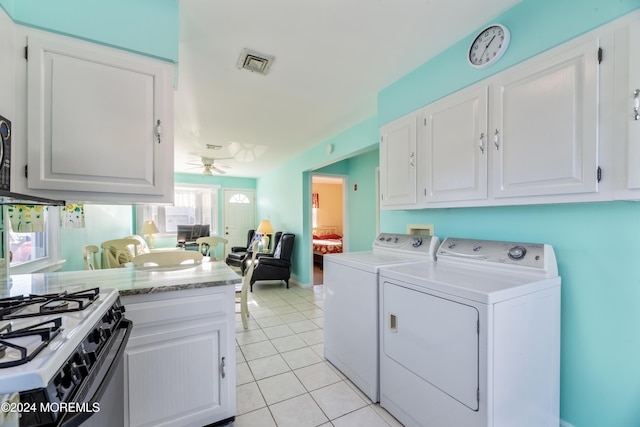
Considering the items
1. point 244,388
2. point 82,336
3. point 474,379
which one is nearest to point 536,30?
point 474,379

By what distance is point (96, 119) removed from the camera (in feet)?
4.52

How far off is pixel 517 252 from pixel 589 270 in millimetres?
311

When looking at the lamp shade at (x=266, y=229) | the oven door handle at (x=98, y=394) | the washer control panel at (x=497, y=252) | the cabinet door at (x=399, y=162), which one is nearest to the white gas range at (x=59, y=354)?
the oven door handle at (x=98, y=394)

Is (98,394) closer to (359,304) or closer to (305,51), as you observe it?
(359,304)

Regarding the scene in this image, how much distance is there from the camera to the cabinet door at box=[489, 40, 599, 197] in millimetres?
1240

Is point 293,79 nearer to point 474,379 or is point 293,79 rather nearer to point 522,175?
point 522,175

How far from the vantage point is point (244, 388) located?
78.7 inches

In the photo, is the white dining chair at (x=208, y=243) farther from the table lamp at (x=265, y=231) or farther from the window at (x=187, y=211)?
the window at (x=187, y=211)

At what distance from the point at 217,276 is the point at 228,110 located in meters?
2.08

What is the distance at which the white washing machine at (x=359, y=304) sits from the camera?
1844 mm

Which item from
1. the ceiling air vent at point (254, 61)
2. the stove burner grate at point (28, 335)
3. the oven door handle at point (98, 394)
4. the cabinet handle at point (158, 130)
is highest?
the ceiling air vent at point (254, 61)

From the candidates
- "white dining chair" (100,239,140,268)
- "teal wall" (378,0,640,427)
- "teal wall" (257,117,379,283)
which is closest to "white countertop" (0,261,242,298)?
"teal wall" (378,0,640,427)

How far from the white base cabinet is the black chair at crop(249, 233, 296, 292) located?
3.26m

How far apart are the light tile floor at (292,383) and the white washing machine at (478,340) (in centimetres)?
29
